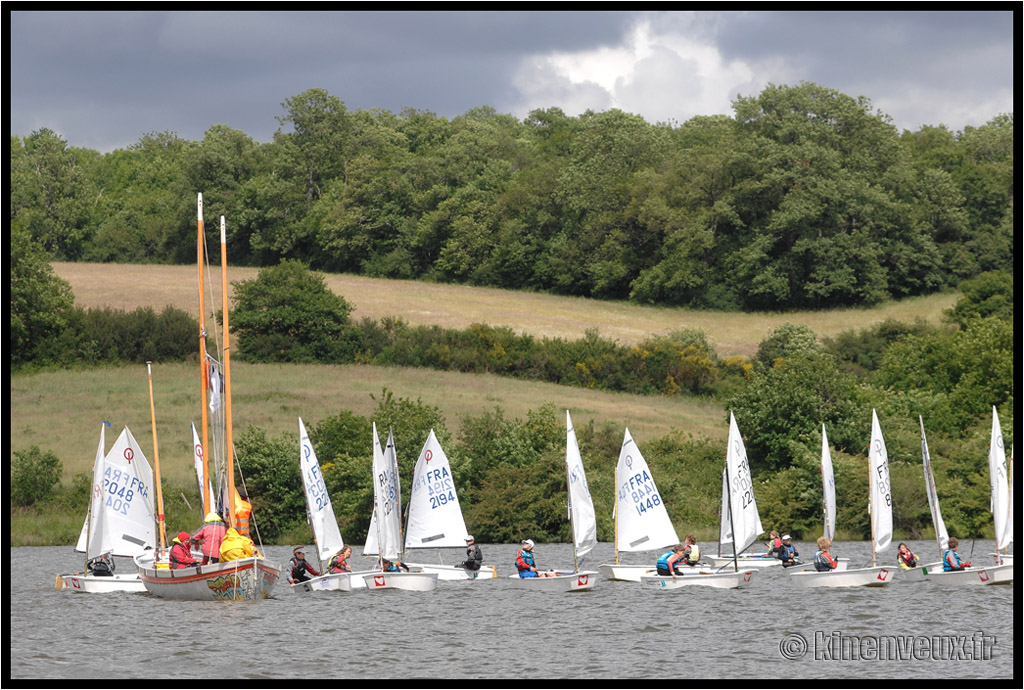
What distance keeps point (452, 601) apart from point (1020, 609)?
22162 millimetres

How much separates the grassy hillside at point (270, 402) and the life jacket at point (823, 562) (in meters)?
22.0

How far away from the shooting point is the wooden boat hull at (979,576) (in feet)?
110

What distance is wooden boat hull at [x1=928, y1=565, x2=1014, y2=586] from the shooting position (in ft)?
110

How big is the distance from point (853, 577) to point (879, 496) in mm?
2675

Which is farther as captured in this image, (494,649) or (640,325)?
(640,325)

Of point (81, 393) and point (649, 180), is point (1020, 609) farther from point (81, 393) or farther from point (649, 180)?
point (649, 180)

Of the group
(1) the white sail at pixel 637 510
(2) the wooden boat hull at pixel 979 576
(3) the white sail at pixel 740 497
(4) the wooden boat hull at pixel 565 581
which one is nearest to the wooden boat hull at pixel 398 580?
(4) the wooden boat hull at pixel 565 581

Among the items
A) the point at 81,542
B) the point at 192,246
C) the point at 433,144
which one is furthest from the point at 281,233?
the point at 81,542

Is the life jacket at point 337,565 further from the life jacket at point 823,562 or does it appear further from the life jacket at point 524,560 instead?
the life jacket at point 823,562

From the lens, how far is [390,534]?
35.2 m

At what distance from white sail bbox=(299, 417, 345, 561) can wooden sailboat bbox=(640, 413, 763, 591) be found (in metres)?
9.16

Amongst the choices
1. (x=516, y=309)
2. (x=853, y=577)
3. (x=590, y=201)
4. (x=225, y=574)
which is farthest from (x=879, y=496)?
(x=590, y=201)

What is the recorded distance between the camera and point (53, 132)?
111375 mm

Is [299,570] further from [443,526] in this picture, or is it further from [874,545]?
[874,545]
